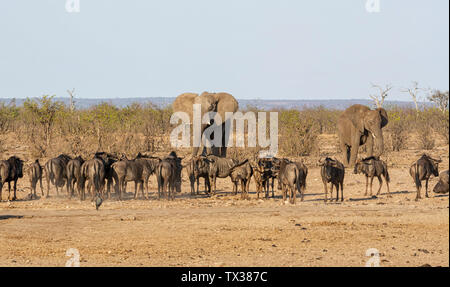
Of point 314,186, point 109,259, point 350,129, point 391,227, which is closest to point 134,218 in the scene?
point 109,259

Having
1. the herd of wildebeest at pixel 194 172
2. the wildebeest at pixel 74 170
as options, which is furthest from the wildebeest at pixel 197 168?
the wildebeest at pixel 74 170

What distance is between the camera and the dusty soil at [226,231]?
12078 millimetres

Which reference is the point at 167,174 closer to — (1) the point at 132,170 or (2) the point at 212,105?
(1) the point at 132,170

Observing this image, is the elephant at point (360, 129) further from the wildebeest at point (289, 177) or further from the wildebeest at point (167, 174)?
the wildebeest at point (167, 174)

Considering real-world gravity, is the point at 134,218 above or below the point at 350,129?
below

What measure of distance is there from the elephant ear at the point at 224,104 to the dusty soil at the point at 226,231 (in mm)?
6708

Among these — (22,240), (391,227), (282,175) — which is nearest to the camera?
(22,240)

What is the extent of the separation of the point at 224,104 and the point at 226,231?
12931 mm

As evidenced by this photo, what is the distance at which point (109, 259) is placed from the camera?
12.0 m

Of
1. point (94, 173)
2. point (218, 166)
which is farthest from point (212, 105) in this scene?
point (94, 173)

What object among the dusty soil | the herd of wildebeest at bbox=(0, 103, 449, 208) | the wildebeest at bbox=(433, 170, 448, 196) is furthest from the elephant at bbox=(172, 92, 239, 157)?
the wildebeest at bbox=(433, 170, 448, 196)
